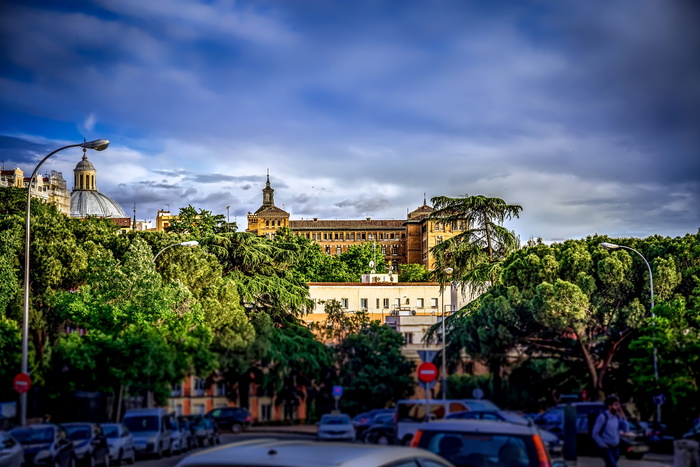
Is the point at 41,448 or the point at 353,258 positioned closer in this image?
the point at 41,448

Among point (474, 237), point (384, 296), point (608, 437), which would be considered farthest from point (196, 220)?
point (608, 437)

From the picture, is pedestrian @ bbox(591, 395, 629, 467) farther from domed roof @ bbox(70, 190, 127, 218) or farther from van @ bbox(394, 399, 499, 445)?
domed roof @ bbox(70, 190, 127, 218)

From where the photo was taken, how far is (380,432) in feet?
71.6

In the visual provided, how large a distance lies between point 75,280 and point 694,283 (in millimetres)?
24737

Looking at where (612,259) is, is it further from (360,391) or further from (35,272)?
(35,272)

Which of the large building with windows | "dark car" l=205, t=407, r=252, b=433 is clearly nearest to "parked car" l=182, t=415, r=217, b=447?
"dark car" l=205, t=407, r=252, b=433

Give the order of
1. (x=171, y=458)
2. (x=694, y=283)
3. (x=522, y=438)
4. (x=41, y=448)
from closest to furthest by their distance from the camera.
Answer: (x=522, y=438)
(x=41, y=448)
(x=171, y=458)
(x=694, y=283)

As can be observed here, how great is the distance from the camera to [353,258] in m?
132

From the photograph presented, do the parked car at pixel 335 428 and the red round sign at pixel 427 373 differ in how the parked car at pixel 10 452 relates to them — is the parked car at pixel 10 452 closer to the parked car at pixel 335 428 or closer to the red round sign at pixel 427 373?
the parked car at pixel 335 428

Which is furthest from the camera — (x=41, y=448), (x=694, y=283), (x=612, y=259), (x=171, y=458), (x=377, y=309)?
(x=377, y=309)

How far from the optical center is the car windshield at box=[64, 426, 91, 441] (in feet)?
62.4

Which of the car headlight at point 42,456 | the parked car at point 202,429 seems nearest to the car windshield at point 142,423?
the parked car at point 202,429

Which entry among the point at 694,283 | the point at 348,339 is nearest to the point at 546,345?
the point at 348,339

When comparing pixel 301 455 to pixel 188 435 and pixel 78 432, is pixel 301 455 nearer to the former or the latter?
pixel 78 432
